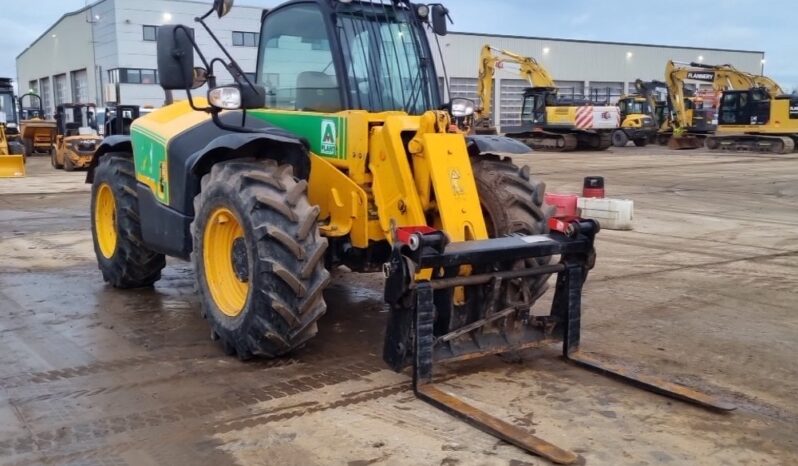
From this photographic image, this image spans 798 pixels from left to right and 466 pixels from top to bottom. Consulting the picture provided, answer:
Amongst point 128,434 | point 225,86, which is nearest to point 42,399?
point 128,434

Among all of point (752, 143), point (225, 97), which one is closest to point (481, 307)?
point (225, 97)

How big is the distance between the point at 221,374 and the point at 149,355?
0.70m

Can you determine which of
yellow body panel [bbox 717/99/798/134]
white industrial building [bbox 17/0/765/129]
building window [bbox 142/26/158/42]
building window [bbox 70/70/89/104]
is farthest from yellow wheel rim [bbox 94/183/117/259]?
building window [bbox 70/70/89/104]

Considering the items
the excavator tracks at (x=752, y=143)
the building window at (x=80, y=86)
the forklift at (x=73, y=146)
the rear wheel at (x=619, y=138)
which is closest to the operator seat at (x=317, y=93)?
the forklift at (x=73, y=146)

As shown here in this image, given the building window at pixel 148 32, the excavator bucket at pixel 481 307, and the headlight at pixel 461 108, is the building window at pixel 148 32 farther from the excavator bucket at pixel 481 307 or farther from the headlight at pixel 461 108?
the excavator bucket at pixel 481 307

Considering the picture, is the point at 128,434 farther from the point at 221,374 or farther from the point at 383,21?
the point at 383,21

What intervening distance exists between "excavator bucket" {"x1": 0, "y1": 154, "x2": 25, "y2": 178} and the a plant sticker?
18812 mm

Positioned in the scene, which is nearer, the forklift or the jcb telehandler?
the jcb telehandler

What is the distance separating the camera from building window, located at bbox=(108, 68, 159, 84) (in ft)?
134

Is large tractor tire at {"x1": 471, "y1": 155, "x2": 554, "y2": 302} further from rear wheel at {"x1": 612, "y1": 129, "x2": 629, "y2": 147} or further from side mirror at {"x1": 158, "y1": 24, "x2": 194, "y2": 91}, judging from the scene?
rear wheel at {"x1": 612, "y1": 129, "x2": 629, "y2": 147}

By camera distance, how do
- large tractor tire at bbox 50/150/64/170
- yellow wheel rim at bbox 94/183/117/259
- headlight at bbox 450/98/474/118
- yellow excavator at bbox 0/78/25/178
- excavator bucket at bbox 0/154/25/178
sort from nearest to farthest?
headlight at bbox 450/98/474/118
yellow wheel rim at bbox 94/183/117/259
excavator bucket at bbox 0/154/25/178
yellow excavator at bbox 0/78/25/178
large tractor tire at bbox 50/150/64/170

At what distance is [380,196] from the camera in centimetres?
492

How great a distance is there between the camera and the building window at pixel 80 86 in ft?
157

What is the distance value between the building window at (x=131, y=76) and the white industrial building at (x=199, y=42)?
0.05 meters
